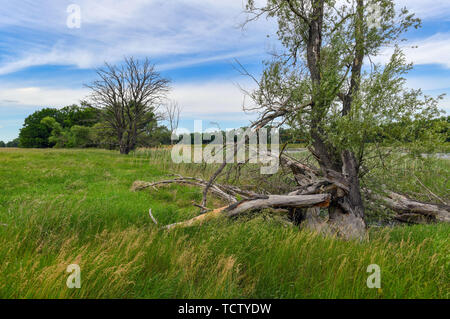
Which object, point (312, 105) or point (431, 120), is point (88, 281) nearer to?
point (312, 105)

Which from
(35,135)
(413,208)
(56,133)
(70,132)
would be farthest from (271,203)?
(35,135)

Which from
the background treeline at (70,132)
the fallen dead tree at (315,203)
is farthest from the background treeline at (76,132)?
the fallen dead tree at (315,203)

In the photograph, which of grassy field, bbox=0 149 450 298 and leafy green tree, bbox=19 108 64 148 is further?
leafy green tree, bbox=19 108 64 148

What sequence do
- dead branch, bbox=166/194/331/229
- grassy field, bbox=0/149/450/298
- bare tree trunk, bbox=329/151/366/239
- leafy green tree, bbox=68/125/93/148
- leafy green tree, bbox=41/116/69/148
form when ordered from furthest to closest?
1. leafy green tree, bbox=41/116/69/148
2. leafy green tree, bbox=68/125/93/148
3. bare tree trunk, bbox=329/151/366/239
4. dead branch, bbox=166/194/331/229
5. grassy field, bbox=0/149/450/298

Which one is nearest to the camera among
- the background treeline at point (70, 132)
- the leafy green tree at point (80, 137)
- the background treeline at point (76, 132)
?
the background treeline at point (76, 132)

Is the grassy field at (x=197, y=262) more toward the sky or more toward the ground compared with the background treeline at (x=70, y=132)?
more toward the ground

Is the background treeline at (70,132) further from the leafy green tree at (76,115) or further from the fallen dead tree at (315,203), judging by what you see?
the fallen dead tree at (315,203)

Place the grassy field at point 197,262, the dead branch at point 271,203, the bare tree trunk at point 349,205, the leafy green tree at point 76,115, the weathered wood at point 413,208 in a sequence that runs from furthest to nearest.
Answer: the leafy green tree at point 76,115
the weathered wood at point 413,208
the bare tree trunk at point 349,205
the dead branch at point 271,203
the grassy field at point 197,262

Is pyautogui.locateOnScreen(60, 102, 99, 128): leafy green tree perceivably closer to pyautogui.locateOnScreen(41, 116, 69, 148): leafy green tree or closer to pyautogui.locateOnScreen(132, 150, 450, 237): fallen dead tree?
pyautogui.locateOnScreen(41, 116, 69, 148): leafy green tree

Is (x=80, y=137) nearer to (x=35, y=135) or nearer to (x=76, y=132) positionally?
(x=76, y=132)

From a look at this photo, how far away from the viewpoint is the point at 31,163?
576 inches

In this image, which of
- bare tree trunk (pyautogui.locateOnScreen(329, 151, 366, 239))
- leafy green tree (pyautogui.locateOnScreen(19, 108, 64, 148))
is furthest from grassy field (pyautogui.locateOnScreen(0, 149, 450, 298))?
leafy green tree (pyautogui.locateOnScreen(19, 108, 64, 148))

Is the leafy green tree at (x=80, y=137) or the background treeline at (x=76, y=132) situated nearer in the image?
the background treeline at (x=76, y=132)
